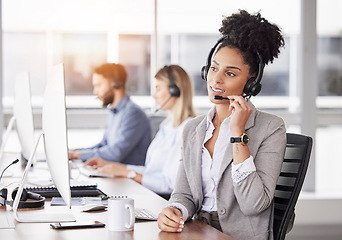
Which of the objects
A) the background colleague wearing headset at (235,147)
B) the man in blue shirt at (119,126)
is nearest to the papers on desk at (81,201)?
the background colleague wearing headset at (235,147)

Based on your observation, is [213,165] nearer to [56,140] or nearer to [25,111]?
[56,140]

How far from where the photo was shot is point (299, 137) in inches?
81.7

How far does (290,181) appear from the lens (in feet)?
6.63

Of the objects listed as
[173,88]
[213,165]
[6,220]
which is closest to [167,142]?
[173,88]

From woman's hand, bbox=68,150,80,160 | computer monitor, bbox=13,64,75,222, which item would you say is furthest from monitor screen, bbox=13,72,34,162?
woman's hand, bbox=68,150,80,160

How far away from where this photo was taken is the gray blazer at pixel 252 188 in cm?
→ 186

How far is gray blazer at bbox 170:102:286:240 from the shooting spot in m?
1.86

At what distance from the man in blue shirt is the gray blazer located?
1869mm

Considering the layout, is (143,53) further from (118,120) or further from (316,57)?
(316,57)

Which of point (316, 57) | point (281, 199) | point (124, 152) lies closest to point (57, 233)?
point (281, 199)

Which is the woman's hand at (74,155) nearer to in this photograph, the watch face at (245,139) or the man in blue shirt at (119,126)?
the man in blue shirt at (119,126)

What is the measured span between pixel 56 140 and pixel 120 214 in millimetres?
281

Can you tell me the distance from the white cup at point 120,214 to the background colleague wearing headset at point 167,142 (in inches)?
51.6

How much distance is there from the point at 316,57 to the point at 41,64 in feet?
7.84
